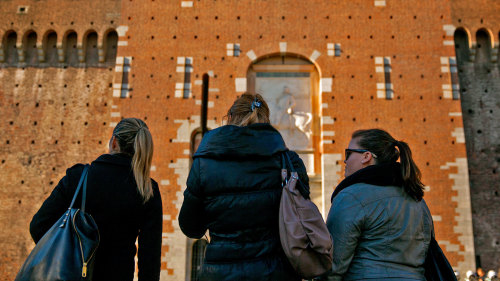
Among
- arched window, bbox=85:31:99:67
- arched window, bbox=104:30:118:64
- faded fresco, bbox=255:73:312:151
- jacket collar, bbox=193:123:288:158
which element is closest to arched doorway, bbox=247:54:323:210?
faded fresco, bbox=255:73:312:151

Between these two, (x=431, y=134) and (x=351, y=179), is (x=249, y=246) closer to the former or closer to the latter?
(x=351, y=179)

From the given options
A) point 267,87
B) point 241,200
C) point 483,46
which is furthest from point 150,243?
point 483,46

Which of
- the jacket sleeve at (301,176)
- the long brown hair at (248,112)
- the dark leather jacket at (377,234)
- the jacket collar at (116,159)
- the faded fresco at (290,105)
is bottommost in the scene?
the dark leather jacket at (377,234)

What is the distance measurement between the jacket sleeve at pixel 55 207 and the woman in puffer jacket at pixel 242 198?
2.66ft

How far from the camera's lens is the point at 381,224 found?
8.86ft

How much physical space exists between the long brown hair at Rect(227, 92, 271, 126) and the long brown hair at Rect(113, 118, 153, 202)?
657 mm

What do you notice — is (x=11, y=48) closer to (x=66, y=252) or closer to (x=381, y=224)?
(x=66, y=252)

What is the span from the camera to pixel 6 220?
11.6 metres

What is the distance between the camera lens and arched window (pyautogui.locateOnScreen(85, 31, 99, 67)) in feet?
42.1

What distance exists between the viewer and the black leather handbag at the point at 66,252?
238 cm

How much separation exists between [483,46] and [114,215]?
42.8 ft

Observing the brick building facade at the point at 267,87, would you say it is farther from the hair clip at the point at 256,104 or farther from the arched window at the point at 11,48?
the hair clip at the point at 256,104

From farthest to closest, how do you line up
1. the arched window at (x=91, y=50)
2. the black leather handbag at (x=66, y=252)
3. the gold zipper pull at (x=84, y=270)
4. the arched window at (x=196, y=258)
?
the arched window at (x=91, y=50) → the arched window at (x=196, y=258) → the gold zipper pull at (x=84, y=270) → the black leather handbag at (x=66, y=252)

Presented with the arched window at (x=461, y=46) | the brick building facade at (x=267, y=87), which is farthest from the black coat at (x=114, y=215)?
the arched window at (x=461, y=46)
